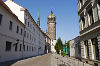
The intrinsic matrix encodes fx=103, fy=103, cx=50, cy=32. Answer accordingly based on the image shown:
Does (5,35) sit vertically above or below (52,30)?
below

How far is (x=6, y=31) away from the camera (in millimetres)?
14945

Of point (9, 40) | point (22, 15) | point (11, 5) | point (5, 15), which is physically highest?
point (11, 5)

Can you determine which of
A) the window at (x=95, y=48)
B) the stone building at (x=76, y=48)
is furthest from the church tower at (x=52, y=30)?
the window at (x=95, y=48)

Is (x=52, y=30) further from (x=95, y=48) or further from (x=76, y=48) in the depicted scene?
(x=95, y=48)

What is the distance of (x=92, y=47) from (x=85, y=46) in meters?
2.37

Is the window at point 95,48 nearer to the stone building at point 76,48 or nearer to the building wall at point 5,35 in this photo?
the stone building at point 76,48

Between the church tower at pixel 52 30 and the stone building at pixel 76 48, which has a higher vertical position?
the church tower at pixel 52 30

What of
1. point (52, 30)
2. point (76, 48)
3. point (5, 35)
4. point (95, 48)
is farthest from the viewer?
point (52, 30)

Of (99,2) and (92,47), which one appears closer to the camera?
(99,2)

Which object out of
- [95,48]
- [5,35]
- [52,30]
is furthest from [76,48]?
[52,30]

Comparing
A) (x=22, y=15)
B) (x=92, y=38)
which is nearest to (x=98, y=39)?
(x=92, y=38)

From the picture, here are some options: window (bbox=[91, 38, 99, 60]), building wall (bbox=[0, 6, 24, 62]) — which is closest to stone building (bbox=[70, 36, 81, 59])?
window (bbox=[91, 38, 99, 60])

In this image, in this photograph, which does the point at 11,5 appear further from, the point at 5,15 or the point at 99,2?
the point at 99,2

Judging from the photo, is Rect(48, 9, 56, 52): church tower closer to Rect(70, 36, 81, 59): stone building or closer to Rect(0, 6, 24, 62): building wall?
Rect(70, 36, 81, 59): stone building
